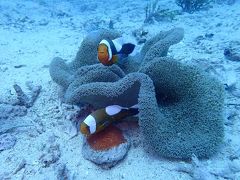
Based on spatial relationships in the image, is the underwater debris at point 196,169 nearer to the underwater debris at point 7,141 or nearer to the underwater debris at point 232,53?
the underwater debris at point 7,141

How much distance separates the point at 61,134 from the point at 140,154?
832 mm

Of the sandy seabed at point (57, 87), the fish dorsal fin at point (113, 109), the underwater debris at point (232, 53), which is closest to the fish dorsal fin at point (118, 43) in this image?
the fish dorsal fin at point (113, 109)

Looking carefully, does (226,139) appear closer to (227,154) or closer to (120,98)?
(227,154)

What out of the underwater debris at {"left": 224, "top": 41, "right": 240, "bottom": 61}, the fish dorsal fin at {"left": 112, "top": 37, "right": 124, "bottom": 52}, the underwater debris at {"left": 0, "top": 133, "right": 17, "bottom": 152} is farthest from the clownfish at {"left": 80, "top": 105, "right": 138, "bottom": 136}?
the underwater debris at {"left": 224, "top": 41, "right": 240, "bottom": 61}

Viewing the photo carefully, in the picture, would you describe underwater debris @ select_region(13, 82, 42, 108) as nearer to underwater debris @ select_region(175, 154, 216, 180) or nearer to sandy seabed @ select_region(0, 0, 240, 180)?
sandy seabed @ select_region(0, 0, 240, 180)

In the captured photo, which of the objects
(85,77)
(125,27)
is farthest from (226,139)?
(125,27)

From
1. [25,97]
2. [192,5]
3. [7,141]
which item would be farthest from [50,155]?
[192,5]

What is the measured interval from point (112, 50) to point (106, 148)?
35.8 inches

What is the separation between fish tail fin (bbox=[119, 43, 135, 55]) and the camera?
268cm

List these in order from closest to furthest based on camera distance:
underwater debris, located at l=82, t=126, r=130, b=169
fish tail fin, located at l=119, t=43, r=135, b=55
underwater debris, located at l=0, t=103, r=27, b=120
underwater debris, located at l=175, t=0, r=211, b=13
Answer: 1. underwater debris, located at l=82, t=126, r=130, b=169
2. fish tail fin, located at l=119, t=43, r=135, b=55
3. underwater debris, located at l=0, t=103, r=27, b=120
4. underwater debris, located at l=175, t=0, r=211, b=13

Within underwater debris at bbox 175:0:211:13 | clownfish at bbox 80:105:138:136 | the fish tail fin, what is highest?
the fish tail fin

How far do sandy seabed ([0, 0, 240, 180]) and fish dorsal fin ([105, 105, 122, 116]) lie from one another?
39 centimetres

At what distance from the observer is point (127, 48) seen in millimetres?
2697

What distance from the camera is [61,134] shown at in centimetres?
272
